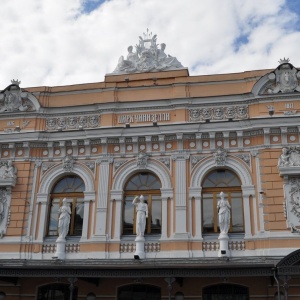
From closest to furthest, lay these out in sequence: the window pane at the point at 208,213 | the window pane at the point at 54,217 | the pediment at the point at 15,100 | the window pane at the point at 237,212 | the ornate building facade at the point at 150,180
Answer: the ornate building facade at the point at 150,180
the window pane at the point at 237,212
the window pane at the point at 208,213
the window pane at the point at 54,217
the pediment at the point at 15,100

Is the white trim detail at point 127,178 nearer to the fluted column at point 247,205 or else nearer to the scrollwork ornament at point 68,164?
the scrollwork ornament at point 68,164

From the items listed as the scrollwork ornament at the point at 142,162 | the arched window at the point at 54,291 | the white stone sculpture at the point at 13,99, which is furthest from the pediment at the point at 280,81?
the arched window at the point at 54,291

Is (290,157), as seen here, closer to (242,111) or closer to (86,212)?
(242,111)

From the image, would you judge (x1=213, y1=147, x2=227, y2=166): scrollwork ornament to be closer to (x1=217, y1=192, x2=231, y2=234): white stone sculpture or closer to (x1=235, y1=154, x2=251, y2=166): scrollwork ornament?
(x1=235, y1=154, x2=251, y2=166): scrollwork ornament

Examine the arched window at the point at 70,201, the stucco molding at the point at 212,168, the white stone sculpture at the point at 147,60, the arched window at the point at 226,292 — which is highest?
the white stone sculpture at the point at 147,60

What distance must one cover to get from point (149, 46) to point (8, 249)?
10464 millimetres

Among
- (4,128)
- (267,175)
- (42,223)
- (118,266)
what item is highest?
(4,128)

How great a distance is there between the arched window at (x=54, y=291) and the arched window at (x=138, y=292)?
7.00 ft

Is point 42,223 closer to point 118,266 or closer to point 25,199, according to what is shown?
point 25,199

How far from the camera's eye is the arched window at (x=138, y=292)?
16.6 meters

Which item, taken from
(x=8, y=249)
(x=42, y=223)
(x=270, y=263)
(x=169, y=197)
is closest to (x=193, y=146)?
(x=169, y=197)

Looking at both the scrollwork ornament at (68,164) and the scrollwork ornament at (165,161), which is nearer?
the scrollwork ornament at (165,161)

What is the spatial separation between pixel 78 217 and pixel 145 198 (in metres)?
2.72

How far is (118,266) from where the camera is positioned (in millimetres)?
15086
